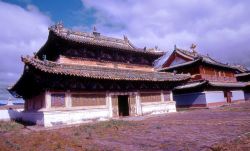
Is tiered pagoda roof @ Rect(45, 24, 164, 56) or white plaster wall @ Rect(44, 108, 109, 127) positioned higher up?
tiered pagoda roof @ Rect(45, 24, 164, 56)

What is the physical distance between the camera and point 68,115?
51.1ft

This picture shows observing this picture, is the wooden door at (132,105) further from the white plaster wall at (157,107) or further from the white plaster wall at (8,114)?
the white plaster wall at (8,114)

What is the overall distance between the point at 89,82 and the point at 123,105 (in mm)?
4783

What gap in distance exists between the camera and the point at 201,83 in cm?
2559

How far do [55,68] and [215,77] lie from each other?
23241 millimetres

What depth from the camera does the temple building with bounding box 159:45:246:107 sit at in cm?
2666

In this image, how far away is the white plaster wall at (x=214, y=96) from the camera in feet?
86.9

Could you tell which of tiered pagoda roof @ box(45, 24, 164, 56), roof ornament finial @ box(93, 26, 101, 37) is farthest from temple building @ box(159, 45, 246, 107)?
roof ornament finial @ box(93, 26, 101, 37)

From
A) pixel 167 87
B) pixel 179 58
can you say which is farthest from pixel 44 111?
pixel 179 58

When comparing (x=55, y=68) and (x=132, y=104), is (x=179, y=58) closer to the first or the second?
(x=132, y=104)

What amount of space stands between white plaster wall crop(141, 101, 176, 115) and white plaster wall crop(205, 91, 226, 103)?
22.1 feet

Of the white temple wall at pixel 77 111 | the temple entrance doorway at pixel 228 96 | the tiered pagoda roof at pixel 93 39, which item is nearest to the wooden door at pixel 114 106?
the white temple wall at pixel 77 111

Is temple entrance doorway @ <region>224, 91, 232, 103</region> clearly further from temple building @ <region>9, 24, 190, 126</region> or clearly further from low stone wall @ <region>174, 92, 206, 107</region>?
temple building @ <region>9, 24, 190, 126</region>

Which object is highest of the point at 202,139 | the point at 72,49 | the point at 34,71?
the point at 72,49
